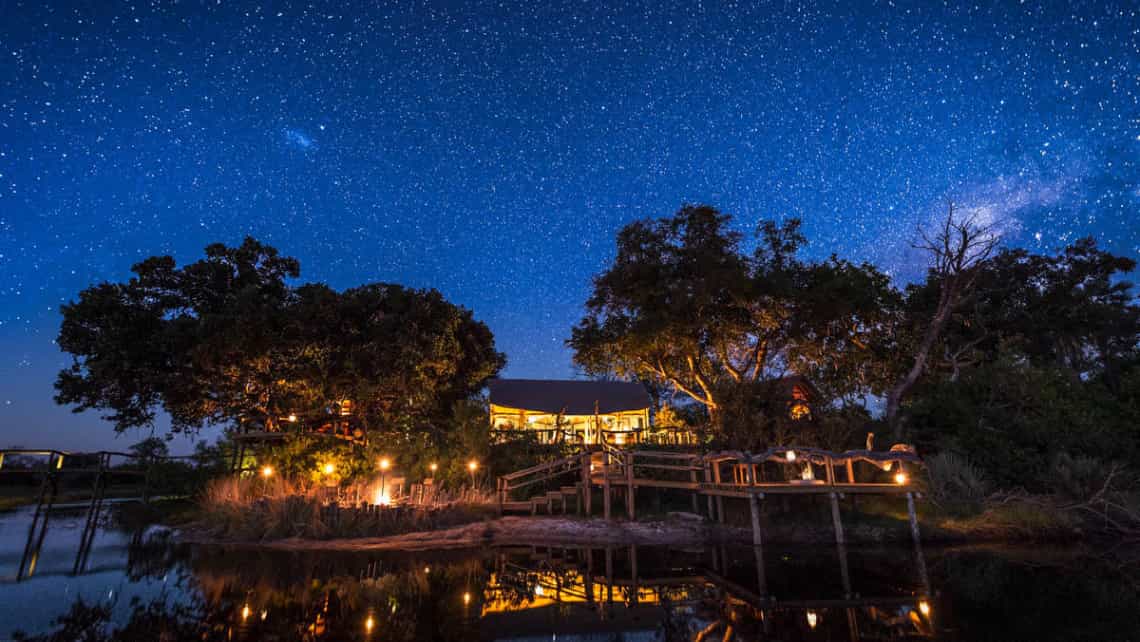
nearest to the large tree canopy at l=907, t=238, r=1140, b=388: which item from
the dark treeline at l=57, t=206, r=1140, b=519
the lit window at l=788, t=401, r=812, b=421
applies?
the dark treeline at l=57, t=206, r=1140, b=519

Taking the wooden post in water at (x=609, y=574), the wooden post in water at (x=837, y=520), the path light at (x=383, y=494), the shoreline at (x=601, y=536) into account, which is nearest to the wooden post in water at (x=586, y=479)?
the shoreline at (x=601, y=536)

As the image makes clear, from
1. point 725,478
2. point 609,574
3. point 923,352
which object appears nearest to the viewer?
point 609,574

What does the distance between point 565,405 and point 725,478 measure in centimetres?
1366

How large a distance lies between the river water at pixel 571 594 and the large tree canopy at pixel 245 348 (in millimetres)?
8392

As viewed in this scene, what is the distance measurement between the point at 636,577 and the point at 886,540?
24.3 feet

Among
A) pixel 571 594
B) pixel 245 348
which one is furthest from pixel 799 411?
pixel 245 348

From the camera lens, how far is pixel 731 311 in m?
21.9

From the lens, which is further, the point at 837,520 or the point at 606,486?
the point at 606,486

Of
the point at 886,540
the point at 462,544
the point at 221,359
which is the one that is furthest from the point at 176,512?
the point at 886,540

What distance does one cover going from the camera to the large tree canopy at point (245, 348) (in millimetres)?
20469

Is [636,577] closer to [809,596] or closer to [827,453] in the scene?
[809,596]

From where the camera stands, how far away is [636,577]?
34.0 ft

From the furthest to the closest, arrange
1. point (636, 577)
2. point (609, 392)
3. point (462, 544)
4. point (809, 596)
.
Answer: point (609, 392)
point (462, 544)
point (636, 577)
point (809, 596)

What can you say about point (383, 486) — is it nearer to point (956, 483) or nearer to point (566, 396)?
point (956, 483)
